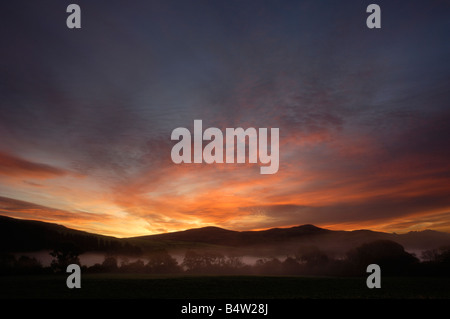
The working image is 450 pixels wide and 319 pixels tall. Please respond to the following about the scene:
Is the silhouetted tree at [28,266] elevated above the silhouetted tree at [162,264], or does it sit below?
above

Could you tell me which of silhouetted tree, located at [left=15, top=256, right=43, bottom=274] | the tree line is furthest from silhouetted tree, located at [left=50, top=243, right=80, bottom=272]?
silhouetted tree, located at [left=15, top=256, right=43, bottom=274]

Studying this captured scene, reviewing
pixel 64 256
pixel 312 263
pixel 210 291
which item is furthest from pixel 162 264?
pixel 210 291

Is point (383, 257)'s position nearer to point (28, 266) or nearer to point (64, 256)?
point (64, 256)

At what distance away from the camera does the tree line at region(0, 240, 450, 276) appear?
131 m

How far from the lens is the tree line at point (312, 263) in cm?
13088

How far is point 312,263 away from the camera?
190 meters

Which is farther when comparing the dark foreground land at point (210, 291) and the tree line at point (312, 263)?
the tree line at point (312, 263)

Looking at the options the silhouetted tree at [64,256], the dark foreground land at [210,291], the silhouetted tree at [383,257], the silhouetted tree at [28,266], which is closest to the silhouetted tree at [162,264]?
the silhouetted tree at [64,256]

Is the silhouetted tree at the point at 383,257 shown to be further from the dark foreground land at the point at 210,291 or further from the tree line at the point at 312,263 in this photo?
the dark foreground land at the point at 210,291

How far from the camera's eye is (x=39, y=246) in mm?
191000
